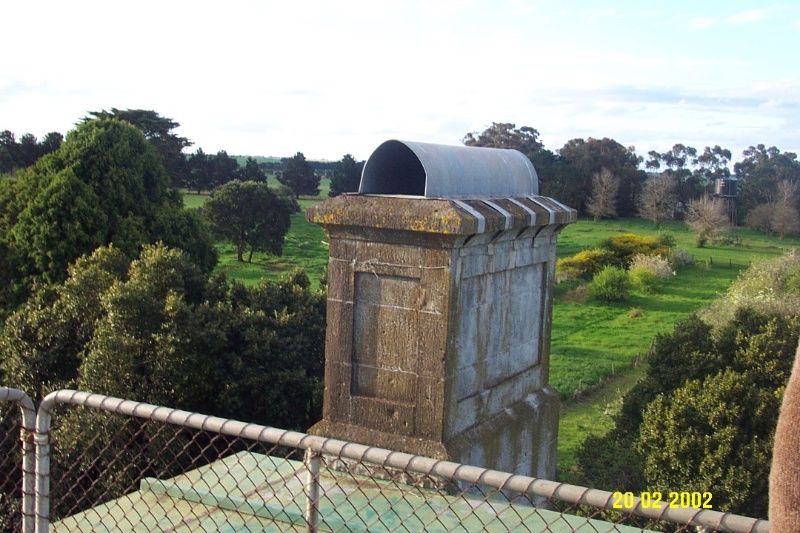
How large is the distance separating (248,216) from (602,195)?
29885mm

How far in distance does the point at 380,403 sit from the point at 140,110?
3461 centimetres

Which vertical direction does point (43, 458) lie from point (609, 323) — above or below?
above

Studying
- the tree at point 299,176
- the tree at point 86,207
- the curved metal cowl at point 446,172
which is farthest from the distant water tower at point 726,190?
the curved metal cowl at point 446,172

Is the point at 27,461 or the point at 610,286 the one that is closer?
the point at 27,461

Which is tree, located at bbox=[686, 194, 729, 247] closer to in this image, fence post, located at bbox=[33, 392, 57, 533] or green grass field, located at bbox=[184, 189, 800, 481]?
green grass field, located at bbox=[184, 189, 800, 481]

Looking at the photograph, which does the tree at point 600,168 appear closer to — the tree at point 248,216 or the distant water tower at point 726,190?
the distant water tower at point 726,190

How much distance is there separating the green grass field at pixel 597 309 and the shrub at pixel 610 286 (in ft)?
1.70

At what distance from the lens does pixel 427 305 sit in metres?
5.21

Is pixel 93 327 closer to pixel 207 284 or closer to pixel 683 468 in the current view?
pixel 207 284

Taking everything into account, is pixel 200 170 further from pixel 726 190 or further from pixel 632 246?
pixel 726 190

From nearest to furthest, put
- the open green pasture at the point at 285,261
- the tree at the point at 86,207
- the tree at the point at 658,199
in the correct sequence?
the tree at the point at 86,207 < the open green pasture at the point at 285,261 < the tree at the point at 658,199

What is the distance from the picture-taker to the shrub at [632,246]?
41031mm

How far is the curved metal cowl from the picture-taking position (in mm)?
5496

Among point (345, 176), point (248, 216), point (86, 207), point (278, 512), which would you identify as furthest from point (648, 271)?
point (278, 512)
